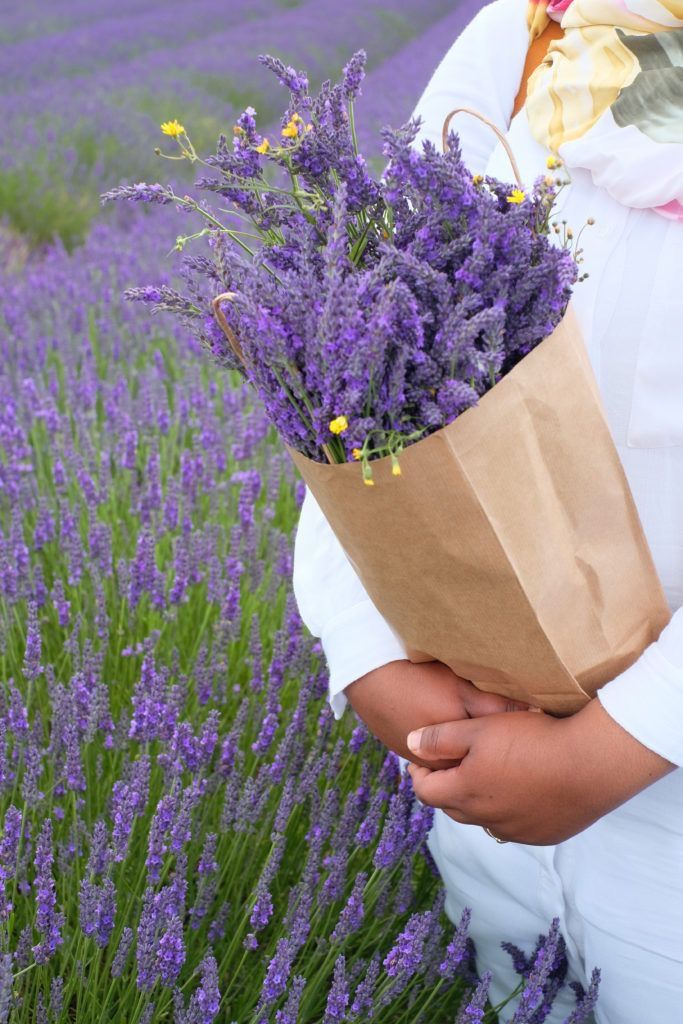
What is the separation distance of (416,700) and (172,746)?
17.9 inches

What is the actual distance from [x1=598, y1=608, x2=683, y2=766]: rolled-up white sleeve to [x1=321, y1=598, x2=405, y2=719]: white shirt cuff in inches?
9.9

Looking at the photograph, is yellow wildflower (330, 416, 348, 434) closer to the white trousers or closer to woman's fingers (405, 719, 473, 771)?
woman's fingers (405, 719, 473, 771)

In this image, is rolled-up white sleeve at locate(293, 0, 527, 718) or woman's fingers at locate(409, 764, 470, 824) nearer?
woman's fingers at locate(409, 764, 470, 824)

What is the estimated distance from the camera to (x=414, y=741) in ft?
3.61

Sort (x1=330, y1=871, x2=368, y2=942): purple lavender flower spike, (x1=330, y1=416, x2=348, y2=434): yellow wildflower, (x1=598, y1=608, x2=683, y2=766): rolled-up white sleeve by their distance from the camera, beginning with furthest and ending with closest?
(x1=330, y1=871, x2=368, y2=942): purple lavender flower spike, (x1=598, y1=608, x2=683, y2=766): rolled-up white sleeve, (x1=330, y1=416, x2=348, y2=434): yellow wildflower

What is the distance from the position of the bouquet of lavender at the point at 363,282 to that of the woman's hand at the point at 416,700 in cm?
31

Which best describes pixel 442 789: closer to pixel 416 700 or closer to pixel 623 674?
pixel 416 700

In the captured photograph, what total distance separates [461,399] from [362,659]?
42 centimetres

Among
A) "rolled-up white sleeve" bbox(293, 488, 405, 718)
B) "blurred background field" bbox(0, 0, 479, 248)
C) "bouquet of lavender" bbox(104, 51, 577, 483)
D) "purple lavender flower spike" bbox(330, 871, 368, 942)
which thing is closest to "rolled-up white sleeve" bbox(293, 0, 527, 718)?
"rolled-up white sleeve" bbox(293, 488, 405, 718)

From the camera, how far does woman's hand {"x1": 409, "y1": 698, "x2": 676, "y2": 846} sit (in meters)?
1.01

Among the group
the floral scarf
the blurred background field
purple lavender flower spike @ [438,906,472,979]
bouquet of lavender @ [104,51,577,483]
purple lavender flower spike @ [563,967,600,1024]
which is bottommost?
purple lavender flower spike @ [563,967,600,1024]

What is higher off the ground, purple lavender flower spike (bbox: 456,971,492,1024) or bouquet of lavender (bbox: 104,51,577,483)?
bouquet of lavender (bbox: 104,51,577,483)

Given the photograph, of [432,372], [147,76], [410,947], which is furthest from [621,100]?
[147,76]

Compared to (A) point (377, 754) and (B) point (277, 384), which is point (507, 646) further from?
(A) point (377, 754)
